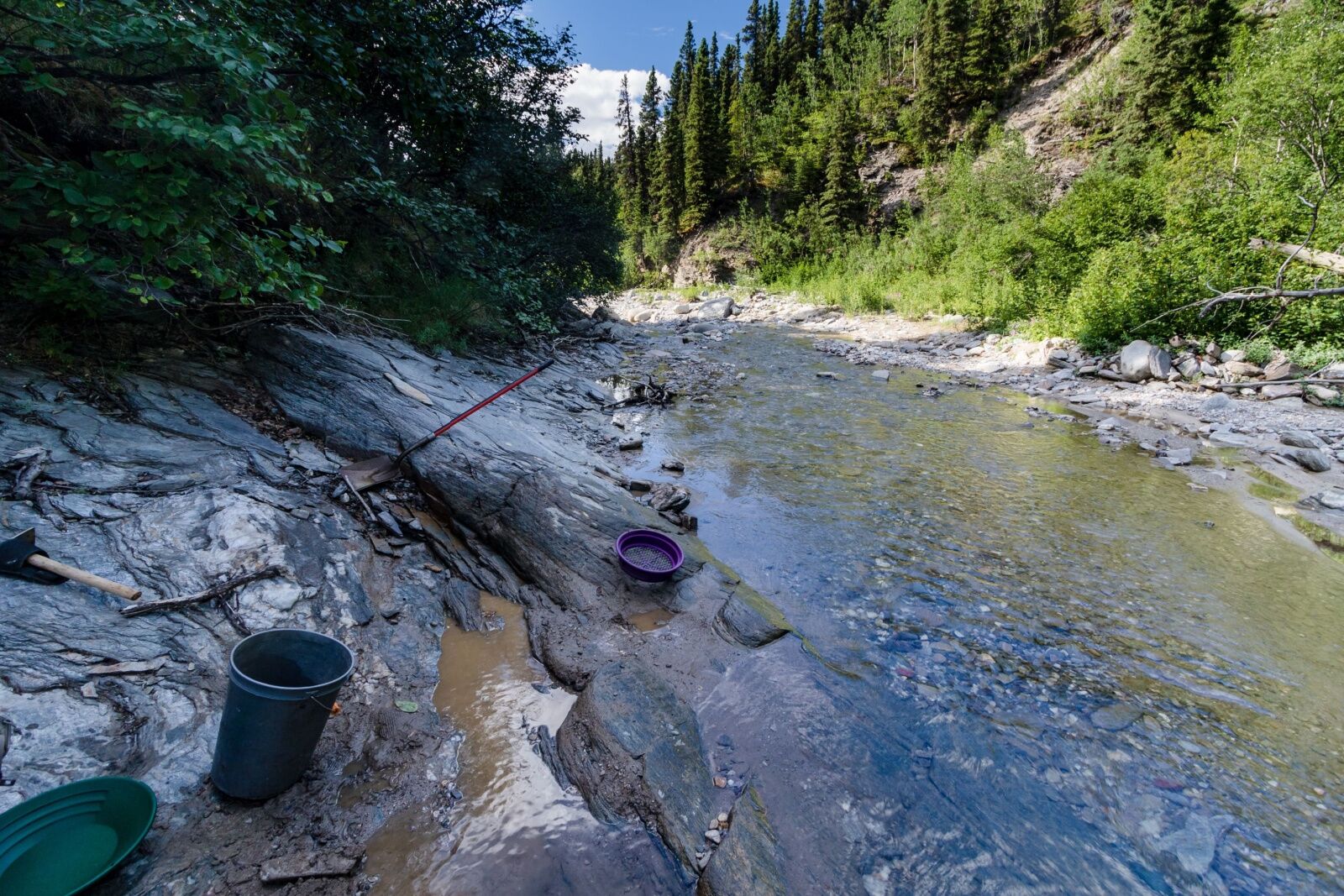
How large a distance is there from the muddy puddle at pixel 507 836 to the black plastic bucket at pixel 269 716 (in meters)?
0.53

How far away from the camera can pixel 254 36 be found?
10.1ft

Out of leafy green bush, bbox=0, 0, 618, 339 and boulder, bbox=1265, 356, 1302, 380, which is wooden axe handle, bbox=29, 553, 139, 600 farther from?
boulder, bbox=1265, 356, 1302, 380

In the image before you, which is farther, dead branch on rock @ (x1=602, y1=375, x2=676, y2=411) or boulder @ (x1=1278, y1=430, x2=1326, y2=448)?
dead branch on rock @ (x1=602, y1=375, x2=676, y2=411)

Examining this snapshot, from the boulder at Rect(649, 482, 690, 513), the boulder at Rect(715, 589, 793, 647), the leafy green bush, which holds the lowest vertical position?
the boulder at Rect(715, 589, 793, 647)

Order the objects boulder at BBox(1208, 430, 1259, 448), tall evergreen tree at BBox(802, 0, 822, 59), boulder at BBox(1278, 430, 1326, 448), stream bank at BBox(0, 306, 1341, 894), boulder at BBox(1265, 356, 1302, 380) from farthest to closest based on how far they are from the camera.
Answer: tall evergreen tree at BBox(802, 0, 822, 59) → boulder at BBox(1265, 356, 1302, 380) → boulder at BBox(1208, 430, 1259, 448) → boulder at BBox(1278, 430, 1326, 448) → stream bank at BBox(0, 306, 1341, 894)

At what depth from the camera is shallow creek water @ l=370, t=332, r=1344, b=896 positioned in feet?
8.13

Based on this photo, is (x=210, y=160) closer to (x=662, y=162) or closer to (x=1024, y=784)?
(x=1024, y=784)

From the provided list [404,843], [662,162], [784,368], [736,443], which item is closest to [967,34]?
[662,162]

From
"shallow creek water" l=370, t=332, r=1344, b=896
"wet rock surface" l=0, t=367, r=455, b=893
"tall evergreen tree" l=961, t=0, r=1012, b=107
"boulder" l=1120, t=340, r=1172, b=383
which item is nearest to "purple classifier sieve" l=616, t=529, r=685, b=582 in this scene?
"shallow creek water" l=370, t=332, r=1344, b=896

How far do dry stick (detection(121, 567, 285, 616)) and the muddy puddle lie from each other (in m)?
1.32

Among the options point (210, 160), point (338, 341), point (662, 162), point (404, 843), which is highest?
point (662, 162)

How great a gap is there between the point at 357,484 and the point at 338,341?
2.42 m

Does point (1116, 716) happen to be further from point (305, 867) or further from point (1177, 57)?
point (1177, 57)

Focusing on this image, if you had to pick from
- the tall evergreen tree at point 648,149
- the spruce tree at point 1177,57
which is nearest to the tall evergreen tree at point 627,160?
the tall evergreen tree at point 648,149
